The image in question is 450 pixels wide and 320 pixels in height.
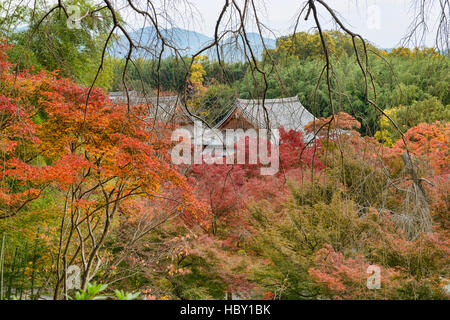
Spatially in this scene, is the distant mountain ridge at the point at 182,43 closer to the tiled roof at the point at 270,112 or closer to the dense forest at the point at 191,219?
the tiled roof at the point at 270,112

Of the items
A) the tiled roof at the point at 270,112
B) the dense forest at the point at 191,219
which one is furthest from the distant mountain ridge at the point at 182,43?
the dense forest at the point at 191,219

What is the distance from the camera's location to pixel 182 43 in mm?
1196

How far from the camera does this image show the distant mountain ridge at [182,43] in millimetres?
1108

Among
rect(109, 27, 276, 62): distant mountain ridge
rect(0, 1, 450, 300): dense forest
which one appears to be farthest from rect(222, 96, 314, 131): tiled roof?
rect(0, 1, 450, 300): dense forest

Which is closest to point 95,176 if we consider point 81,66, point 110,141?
point 110,141

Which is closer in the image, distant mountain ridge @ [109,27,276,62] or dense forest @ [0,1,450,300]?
distant mountain ridge @ [109,27,276,62]

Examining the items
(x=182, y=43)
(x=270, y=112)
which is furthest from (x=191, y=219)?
(x=182, y=43)

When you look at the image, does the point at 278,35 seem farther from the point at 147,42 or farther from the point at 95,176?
the point at 95,176

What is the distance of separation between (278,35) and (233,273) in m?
3.14

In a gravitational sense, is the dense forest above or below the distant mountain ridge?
below

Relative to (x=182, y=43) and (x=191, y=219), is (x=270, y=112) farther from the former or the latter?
(x=191, y=219)

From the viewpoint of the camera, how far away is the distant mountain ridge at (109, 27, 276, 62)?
1108mm

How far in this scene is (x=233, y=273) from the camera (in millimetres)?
3857

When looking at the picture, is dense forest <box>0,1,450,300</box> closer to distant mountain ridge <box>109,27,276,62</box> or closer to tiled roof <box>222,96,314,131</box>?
tiled roof <box>222,96,314,131</box>
